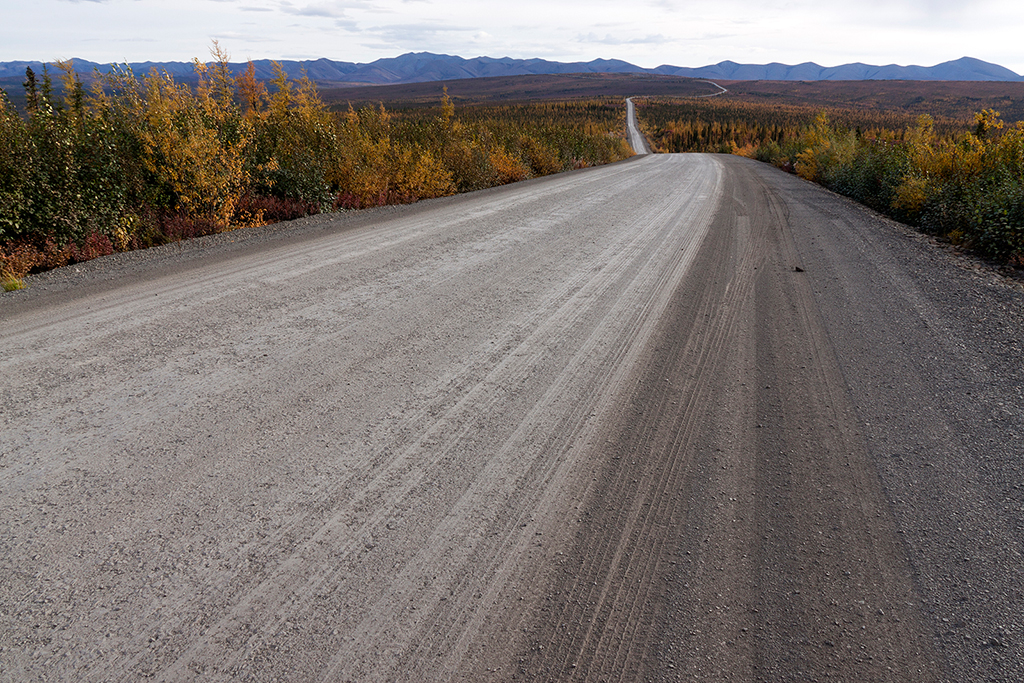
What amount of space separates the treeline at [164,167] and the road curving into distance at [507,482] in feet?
4.67

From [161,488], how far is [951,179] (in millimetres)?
13066

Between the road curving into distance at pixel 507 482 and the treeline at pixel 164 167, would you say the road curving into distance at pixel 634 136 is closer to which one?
the treeline at pixel 164 167

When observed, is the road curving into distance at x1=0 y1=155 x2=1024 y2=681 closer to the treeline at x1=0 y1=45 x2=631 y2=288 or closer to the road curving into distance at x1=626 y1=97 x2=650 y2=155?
the treeline at x1=0 y1=45 x2=631 y2=288

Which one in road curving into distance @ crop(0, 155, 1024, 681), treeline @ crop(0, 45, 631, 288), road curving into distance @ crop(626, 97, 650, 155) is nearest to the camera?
road curving into distance @ crop(0, 155, 1024, 681)

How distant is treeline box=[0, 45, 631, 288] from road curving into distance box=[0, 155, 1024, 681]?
1424mm

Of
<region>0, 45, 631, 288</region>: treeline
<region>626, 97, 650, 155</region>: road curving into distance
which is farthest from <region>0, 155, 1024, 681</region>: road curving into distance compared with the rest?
<region>626, 97, 650, 155</region>: road curving into distance

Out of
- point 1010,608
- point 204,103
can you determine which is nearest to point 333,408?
point 1010,608

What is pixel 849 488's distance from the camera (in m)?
2.89

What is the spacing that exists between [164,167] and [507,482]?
8.24 m

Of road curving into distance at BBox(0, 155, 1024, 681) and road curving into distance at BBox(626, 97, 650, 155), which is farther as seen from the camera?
road curving into distance at BBox(626, 97, 650, 155)

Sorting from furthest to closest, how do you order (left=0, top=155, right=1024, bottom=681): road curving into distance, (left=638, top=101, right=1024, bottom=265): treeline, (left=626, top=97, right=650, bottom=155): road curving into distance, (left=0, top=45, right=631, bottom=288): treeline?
(left=626, top=97, right=650, bottom=155): road curving into distance, (left=638, top=101, right=1024, bottom=265): treeline, (left=0, top=45, right=631, bottom=288): treeline, (left=0, top=155, right=1024, bottom=681): road curving into distance

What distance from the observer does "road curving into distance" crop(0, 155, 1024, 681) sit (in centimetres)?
204

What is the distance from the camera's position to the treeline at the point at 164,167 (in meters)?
6.74

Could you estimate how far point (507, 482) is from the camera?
2.91 meters
